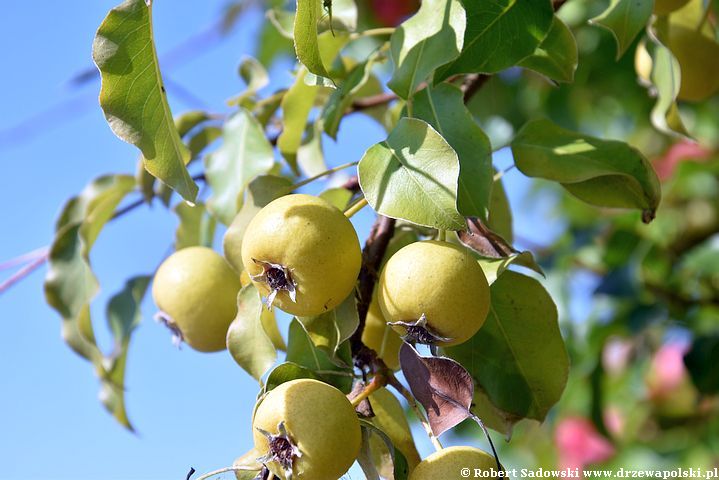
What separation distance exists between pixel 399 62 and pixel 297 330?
0.32 metres

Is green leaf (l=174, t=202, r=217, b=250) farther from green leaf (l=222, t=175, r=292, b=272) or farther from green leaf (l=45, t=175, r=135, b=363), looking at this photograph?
green leaf (l=222, t=175, r=292, b=272)

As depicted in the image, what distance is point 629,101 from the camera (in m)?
2.28

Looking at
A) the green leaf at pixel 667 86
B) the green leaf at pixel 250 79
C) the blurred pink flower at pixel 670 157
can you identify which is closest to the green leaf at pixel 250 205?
the green leaf at pixel 250 79

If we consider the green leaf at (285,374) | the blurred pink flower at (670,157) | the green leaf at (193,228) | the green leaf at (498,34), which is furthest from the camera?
the blurred pink flower at (670,157)

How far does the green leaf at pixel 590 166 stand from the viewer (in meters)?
1.02

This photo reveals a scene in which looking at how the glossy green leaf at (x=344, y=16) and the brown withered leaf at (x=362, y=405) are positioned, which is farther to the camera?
the glossy green leaf at (x=344, y=16)

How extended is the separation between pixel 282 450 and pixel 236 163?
0.54 metres

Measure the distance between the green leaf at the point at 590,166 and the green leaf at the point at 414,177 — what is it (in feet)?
0.87

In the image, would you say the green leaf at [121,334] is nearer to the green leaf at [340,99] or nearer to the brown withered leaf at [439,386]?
the green leaf at [340,99]

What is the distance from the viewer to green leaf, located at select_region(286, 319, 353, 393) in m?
0.89

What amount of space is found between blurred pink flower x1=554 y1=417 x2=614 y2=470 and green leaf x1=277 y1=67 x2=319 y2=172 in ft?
5.44

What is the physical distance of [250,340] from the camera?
92 centimetres

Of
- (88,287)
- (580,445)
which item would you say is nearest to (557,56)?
(88,287)

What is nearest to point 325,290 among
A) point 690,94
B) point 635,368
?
point 690,94
